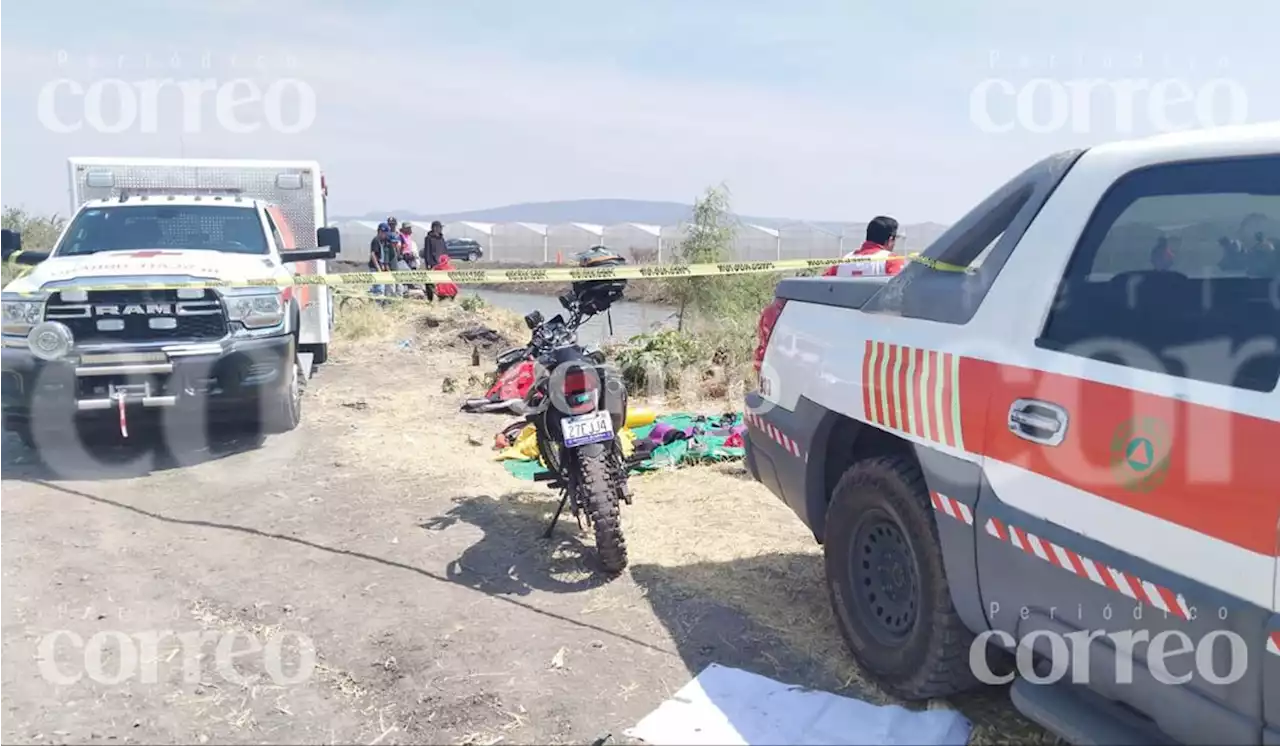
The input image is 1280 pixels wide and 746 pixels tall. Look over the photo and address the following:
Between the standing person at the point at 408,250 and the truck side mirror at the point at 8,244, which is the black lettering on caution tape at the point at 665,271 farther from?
the standing person at the point at 408,250

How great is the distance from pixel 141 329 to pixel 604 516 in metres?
4.17

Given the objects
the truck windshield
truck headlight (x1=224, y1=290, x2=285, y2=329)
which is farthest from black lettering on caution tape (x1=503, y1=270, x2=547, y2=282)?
the truck windshield

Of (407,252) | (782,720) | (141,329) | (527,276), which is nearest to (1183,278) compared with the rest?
(782,720)

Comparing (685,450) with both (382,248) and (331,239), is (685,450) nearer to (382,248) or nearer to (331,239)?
(331,239)

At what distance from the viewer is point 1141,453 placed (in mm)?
2510

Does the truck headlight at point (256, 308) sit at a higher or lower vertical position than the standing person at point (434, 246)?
lower

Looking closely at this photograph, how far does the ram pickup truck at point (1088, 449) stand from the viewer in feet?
7.63

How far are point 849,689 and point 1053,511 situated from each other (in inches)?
52.0

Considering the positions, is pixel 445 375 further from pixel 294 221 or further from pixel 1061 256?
pixel 1061 256

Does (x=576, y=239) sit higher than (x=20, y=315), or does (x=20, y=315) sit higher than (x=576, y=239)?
(x=576, y=239)

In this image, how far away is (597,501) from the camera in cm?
491

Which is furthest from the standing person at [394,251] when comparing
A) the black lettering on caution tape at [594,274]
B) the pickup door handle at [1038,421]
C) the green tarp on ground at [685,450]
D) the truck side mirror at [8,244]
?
the pickup door handle at [1038,421]

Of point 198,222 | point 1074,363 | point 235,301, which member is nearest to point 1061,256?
point 1074,363

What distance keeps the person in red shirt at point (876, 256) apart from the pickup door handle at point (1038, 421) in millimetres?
3549
